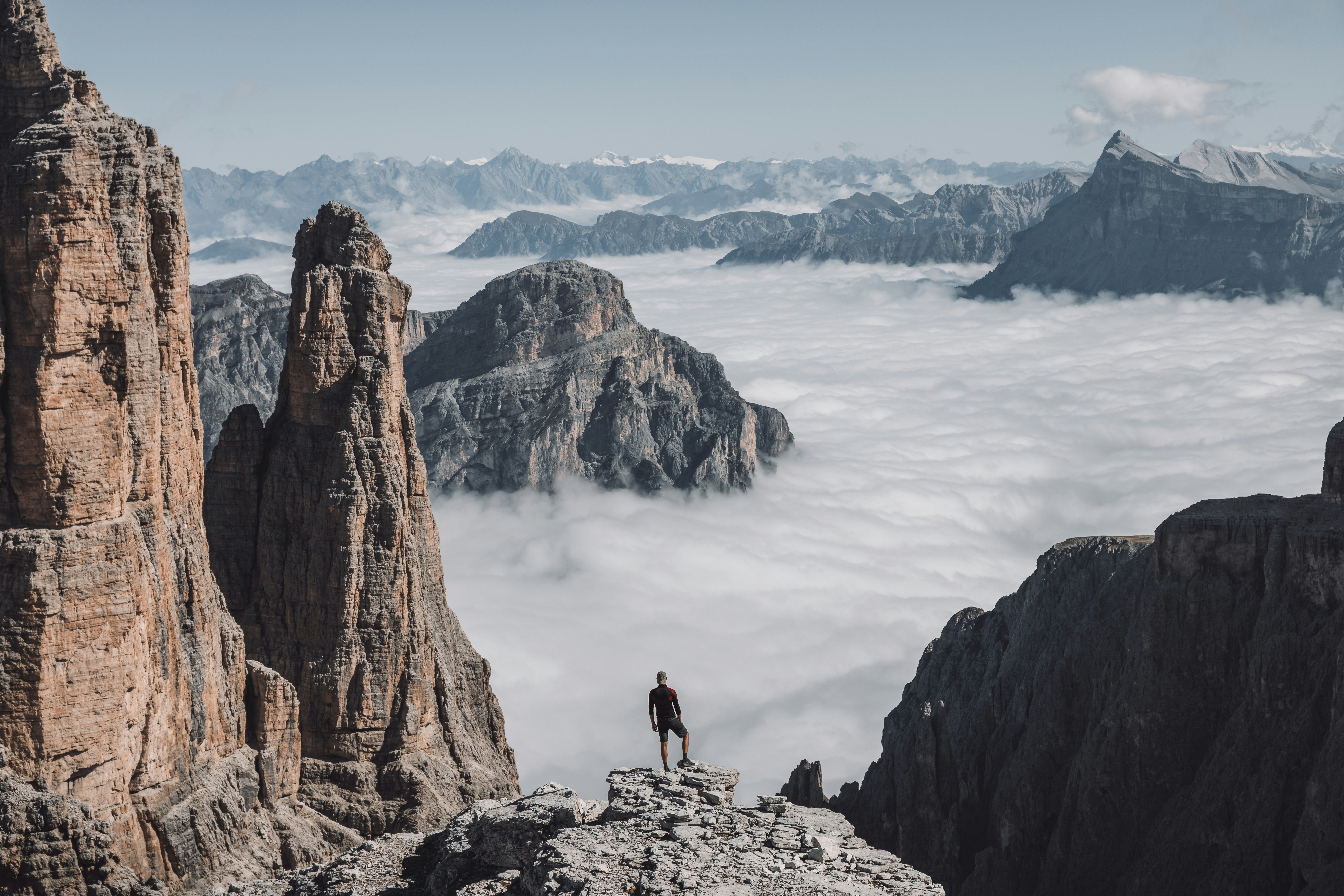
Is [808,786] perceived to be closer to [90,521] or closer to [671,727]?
[671,727]

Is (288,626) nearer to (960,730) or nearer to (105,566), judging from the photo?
(105,566)

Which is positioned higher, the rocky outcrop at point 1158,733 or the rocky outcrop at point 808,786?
the rocky outcrop at point 1158,733

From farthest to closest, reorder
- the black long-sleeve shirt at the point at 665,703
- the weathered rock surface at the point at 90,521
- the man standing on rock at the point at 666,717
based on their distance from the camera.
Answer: the black long-sleeve shirt at the point at 665,703 < the man standing on rock at the point at 666,717 < the weathered rock surface at the point at 90,521

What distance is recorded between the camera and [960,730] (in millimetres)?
93938

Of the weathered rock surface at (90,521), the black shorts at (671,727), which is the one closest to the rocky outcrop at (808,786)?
the black shorts at (671,727)

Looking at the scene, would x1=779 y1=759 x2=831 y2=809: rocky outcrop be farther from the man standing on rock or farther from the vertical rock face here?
the man standing on rock

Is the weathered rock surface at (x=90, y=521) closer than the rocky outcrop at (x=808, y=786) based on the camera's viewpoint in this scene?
Yes

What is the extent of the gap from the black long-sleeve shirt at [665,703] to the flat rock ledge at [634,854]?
193 cm

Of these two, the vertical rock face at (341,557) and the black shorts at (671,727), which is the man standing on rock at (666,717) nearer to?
the black shorts at (671,727)

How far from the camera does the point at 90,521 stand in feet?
132

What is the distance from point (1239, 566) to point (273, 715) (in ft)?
179

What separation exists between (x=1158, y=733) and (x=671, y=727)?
43.7 m

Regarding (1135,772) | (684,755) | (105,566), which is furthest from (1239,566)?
(105,566)

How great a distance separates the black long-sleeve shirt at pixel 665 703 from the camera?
40344 millimetres
